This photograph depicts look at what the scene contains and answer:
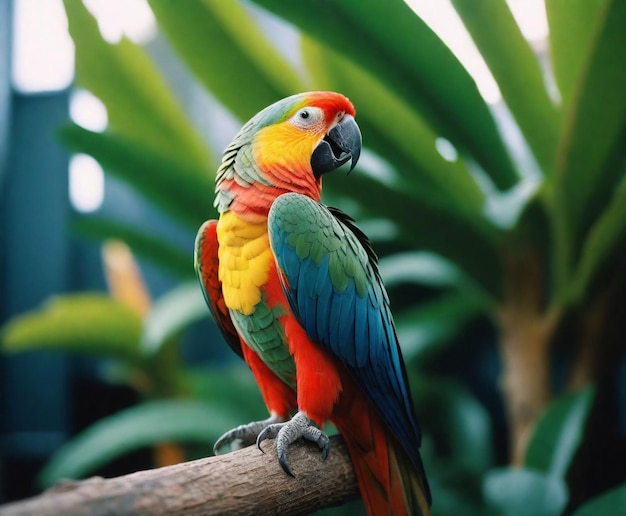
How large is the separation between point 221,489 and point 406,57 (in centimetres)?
53

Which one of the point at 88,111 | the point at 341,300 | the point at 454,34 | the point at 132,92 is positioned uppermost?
the point at 88,111

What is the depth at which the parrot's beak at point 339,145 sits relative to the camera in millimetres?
555

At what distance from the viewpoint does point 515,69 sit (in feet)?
2.43

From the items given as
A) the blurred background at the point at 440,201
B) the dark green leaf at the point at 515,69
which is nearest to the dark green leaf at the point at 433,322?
the blurred background at the point at 440,201

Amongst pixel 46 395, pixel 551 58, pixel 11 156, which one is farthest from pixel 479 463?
pixel 11 156

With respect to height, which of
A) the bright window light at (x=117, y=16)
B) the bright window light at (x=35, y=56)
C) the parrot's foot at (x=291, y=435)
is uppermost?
the bright window light at (x=35, y=56)

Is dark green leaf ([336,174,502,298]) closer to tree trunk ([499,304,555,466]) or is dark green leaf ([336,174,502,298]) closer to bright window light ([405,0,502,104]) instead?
tree trunk ([499,304,555,466])

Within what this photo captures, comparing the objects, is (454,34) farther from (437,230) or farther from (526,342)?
(526,342)

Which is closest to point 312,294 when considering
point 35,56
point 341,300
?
point 341,300

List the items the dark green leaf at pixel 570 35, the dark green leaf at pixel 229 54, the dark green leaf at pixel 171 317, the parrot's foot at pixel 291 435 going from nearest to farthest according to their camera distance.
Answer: the parrot's foot at pixel 291 435
the dark green leaf at pixel 570 35
the dark green leaf at pixel 229 54
the dark green leaf at pixel 171 317

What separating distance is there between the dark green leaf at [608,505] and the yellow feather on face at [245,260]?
47 centimetres

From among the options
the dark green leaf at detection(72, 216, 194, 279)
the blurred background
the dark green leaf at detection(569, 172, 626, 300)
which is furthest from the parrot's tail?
the dark green leaf at detection(72, 216, 194, 279)

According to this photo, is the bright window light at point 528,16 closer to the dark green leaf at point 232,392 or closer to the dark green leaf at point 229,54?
the dark green leaf at point 229,54

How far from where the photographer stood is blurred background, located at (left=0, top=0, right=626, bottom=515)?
27.1 inches
